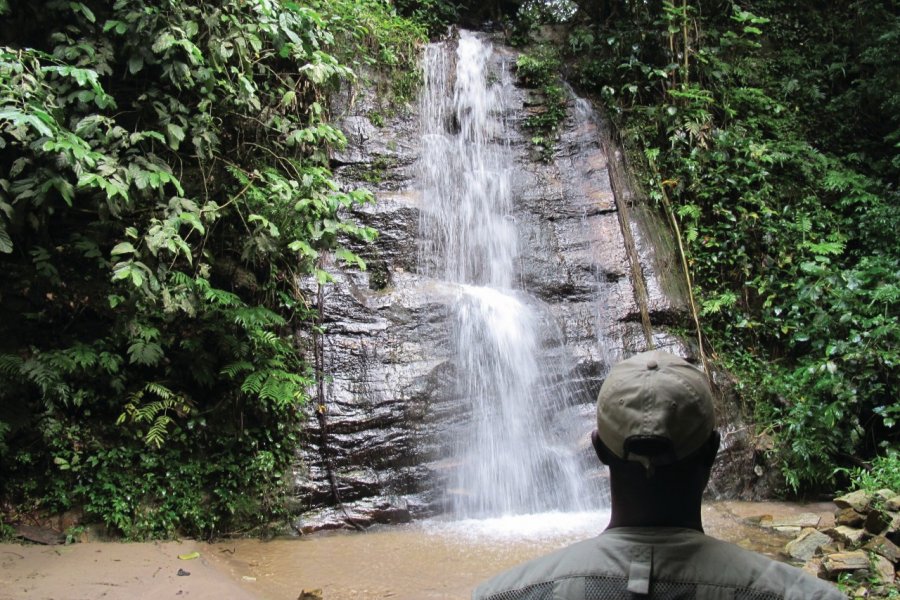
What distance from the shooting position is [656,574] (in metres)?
1.28

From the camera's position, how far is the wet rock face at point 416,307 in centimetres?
603

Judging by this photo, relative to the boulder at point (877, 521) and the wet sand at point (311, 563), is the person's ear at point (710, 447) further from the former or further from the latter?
the boulder at point (877, 521)

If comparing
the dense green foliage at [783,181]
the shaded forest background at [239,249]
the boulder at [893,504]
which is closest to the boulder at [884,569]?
the boulder at [893,504]

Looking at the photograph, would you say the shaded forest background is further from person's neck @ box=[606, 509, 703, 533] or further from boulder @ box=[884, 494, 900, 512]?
person's neck @ box=[606, 509, 703, 533]

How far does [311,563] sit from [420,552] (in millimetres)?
825

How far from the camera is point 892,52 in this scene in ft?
28.6

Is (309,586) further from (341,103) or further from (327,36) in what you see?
(341,103)

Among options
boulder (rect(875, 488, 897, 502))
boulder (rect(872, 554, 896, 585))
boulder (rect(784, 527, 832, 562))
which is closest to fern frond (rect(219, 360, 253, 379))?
boulder (rect(784, 527, 832, 562))

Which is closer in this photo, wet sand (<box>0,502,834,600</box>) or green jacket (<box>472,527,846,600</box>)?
green jacket (<box>472,527,846,600</box>)

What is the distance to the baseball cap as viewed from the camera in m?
1.32

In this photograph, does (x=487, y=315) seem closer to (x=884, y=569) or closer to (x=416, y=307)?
(x=416, y=307)

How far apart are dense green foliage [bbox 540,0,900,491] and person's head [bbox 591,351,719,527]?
5899 millimetres

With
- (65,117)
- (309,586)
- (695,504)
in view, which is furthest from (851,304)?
(65,117)

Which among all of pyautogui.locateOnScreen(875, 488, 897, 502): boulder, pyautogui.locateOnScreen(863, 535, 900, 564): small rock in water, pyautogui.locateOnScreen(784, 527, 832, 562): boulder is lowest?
pyautogui.locateOnScreen(784, 527, 832, 562): boulder
